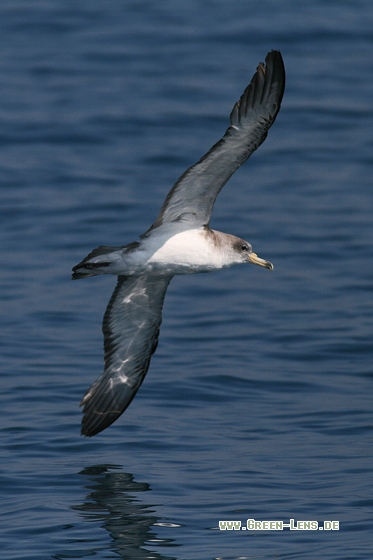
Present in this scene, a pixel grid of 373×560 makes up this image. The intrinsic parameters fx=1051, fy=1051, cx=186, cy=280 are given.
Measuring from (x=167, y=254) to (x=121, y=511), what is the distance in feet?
7.90

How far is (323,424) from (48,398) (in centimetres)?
313

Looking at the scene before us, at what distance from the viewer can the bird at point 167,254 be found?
9.48m

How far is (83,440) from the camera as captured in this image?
36.6 feet

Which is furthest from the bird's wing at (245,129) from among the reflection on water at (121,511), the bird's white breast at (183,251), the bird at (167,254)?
the reflection on water at (121,511)

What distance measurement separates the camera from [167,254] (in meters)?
9.90

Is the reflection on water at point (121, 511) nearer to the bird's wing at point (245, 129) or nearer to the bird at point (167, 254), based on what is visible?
the bird at point (167, 254)

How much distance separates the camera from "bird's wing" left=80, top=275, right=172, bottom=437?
35.7 feet

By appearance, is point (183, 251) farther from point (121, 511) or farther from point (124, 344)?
point (121, 511)

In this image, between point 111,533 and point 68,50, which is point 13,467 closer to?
point 111,533

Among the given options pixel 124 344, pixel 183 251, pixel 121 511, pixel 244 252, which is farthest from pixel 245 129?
pixel 121 511

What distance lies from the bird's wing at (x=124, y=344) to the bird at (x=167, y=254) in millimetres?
10

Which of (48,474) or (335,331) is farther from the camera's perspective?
(335,331)

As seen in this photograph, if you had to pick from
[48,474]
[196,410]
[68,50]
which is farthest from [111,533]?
[68,50]

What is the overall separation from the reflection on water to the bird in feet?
2.48
